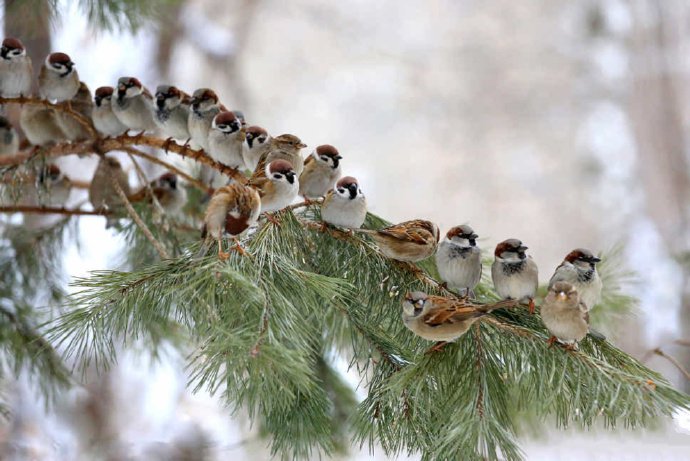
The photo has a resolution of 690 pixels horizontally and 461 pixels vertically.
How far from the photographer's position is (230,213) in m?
0.92

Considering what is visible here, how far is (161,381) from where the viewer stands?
3.87 metres

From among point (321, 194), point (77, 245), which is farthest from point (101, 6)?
point (321, 194)

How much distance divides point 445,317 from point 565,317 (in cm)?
15

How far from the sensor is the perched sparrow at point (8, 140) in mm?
1644

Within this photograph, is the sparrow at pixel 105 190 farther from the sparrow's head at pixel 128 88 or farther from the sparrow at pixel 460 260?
the sparrow at pixel 460 260

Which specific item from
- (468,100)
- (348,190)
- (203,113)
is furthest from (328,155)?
(468,100)

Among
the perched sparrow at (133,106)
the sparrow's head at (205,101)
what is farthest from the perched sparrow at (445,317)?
the perched sparrow at (133,106)

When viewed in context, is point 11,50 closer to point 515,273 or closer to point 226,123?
point 226,123

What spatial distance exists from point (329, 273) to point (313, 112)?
4.75m

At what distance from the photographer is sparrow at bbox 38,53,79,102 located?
57.2 inches

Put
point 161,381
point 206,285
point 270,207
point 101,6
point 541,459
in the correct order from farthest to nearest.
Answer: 1. point 161,381
2. point 541,459
3. point 101,6
4. point 270,207
5. point 206,285

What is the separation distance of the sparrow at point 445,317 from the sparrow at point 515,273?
0.31ft

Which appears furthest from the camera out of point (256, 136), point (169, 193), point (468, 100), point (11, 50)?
point (468, 100)

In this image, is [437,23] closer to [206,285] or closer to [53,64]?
[53,64]
